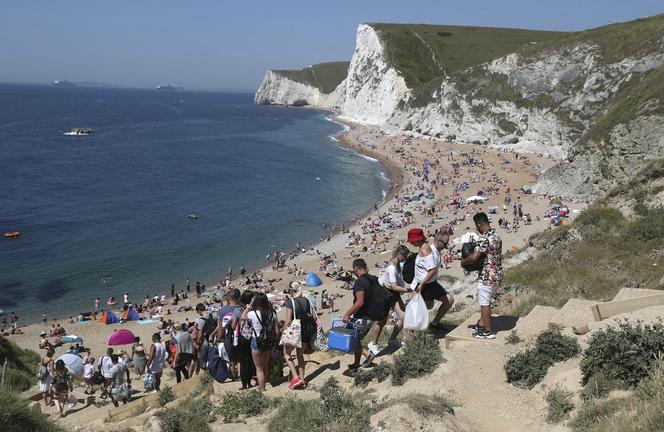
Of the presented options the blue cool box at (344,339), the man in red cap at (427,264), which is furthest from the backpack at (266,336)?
the man in red cap at (427,264)

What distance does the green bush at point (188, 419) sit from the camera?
21.7 ft

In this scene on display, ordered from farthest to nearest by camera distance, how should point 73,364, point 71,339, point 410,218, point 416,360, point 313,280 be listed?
point 410,218 → point 313,280 → point 71,339 → point 73,364 → point 416,360

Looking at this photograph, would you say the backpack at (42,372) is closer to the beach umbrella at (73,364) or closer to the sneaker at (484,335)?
the beach umbrella at (73,364)

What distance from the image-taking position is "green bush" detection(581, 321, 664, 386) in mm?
5371

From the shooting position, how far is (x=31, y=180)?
58.3m

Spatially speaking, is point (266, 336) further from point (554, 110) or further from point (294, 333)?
point (554, 110)

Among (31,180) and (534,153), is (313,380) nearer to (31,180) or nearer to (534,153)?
(31,180)

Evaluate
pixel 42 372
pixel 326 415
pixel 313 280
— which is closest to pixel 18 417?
pixel 326 415

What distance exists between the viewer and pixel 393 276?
8.13 meters

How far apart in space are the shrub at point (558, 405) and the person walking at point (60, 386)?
922 cm

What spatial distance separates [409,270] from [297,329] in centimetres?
198

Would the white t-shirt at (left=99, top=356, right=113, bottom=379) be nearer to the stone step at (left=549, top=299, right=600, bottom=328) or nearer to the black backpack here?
the black backpack

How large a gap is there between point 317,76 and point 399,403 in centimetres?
19338

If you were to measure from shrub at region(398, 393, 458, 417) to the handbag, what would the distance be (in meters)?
2.09
